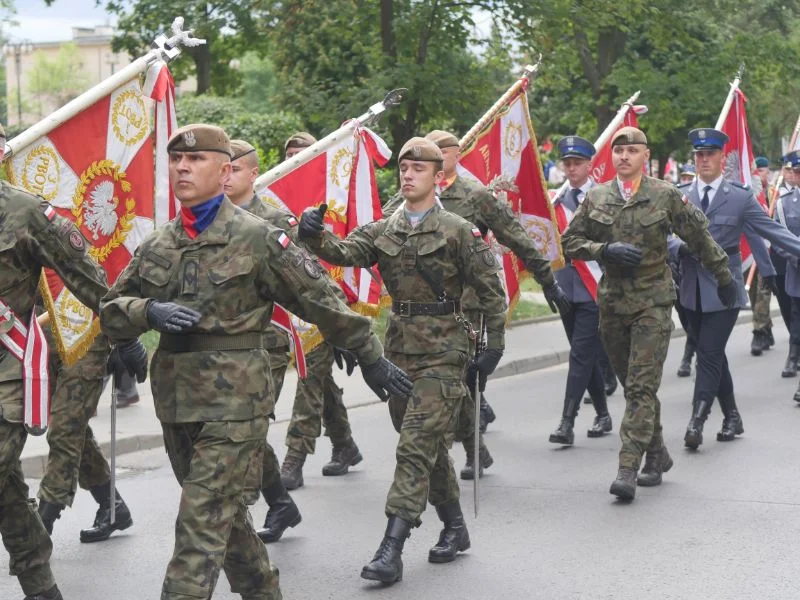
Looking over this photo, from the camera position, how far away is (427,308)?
269 inches

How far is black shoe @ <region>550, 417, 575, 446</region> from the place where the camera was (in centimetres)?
998

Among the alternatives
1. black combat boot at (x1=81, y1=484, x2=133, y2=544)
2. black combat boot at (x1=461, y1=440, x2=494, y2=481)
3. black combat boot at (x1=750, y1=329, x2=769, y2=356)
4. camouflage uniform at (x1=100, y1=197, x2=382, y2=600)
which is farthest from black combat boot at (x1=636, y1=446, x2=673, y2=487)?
black combat boot at (x1=750, y1=329, x2=769, y2=356)

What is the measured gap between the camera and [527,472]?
9133 mm

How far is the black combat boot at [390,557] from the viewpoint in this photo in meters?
6.34

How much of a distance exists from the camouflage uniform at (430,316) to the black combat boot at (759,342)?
9.47m

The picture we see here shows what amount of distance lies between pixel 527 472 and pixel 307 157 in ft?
7.86

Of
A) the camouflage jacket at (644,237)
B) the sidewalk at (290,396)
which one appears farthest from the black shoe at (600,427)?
the sidewalk at (290,396)

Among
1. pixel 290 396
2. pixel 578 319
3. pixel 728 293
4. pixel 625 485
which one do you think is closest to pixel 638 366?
pixel 625 485

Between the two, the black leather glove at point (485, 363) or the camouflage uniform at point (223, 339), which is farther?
the black leather glove at point (485, 363)

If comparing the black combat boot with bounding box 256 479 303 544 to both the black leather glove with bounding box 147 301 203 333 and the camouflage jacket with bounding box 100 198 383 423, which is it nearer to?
the camouflage jacket with bounding box 100 198 383 423

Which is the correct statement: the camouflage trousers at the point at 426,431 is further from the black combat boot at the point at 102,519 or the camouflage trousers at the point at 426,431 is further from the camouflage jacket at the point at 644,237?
the camouflage jacket at the point at 644,237

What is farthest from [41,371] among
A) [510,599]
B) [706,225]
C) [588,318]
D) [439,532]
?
[588,318]

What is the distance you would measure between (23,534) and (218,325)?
1.27m

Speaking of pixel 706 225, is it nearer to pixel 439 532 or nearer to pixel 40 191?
pixel 439 532
